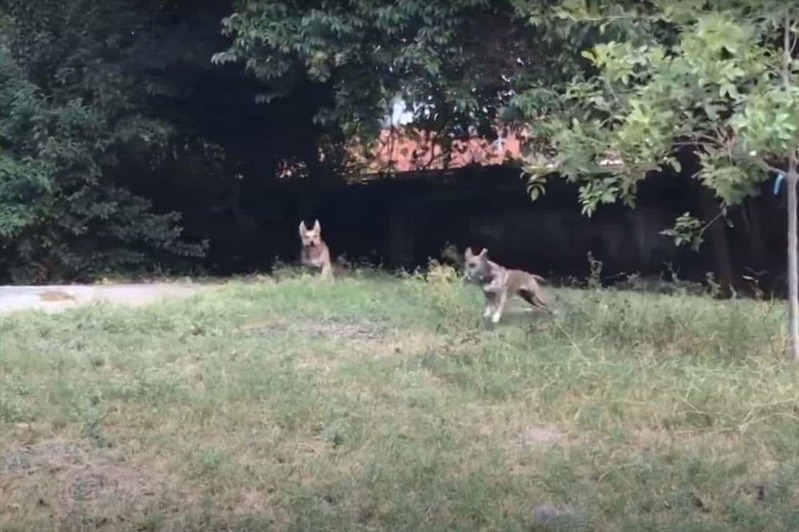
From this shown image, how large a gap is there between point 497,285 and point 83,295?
158 inches

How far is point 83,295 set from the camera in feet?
34.9

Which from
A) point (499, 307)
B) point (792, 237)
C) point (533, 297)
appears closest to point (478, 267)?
point (499, 307)

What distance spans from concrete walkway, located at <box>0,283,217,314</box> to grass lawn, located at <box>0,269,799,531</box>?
3.83ft

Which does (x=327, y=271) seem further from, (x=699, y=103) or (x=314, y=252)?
(x=699, y=103)

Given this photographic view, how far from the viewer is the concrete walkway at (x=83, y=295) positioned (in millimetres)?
9802

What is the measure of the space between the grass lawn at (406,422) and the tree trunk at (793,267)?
188 mm

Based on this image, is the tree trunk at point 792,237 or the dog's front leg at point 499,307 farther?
the dog's front leg at point 499,307

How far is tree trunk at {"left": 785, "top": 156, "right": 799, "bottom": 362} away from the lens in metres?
7.02

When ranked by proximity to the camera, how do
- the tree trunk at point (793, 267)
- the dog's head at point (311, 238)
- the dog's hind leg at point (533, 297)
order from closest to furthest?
1. the tree trunk at point (793, 267)
2. the dog's hind leg at point (533, 297)
3. the dog's head at point (311, 238)

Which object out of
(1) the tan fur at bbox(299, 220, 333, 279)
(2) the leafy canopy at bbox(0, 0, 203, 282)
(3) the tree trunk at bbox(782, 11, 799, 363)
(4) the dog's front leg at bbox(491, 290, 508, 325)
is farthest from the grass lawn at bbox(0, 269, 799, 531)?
(2) the leafy canopy at bbox(0, 0, 203, 282)

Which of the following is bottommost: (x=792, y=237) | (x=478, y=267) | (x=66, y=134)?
(x=478, y=267)

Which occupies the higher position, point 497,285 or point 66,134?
point 66,134

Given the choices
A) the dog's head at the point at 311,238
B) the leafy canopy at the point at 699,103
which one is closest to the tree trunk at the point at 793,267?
the leafy canopy at the point at 699,103

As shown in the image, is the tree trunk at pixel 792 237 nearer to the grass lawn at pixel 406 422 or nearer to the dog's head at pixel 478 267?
the grass lawn at pixel 406 422
